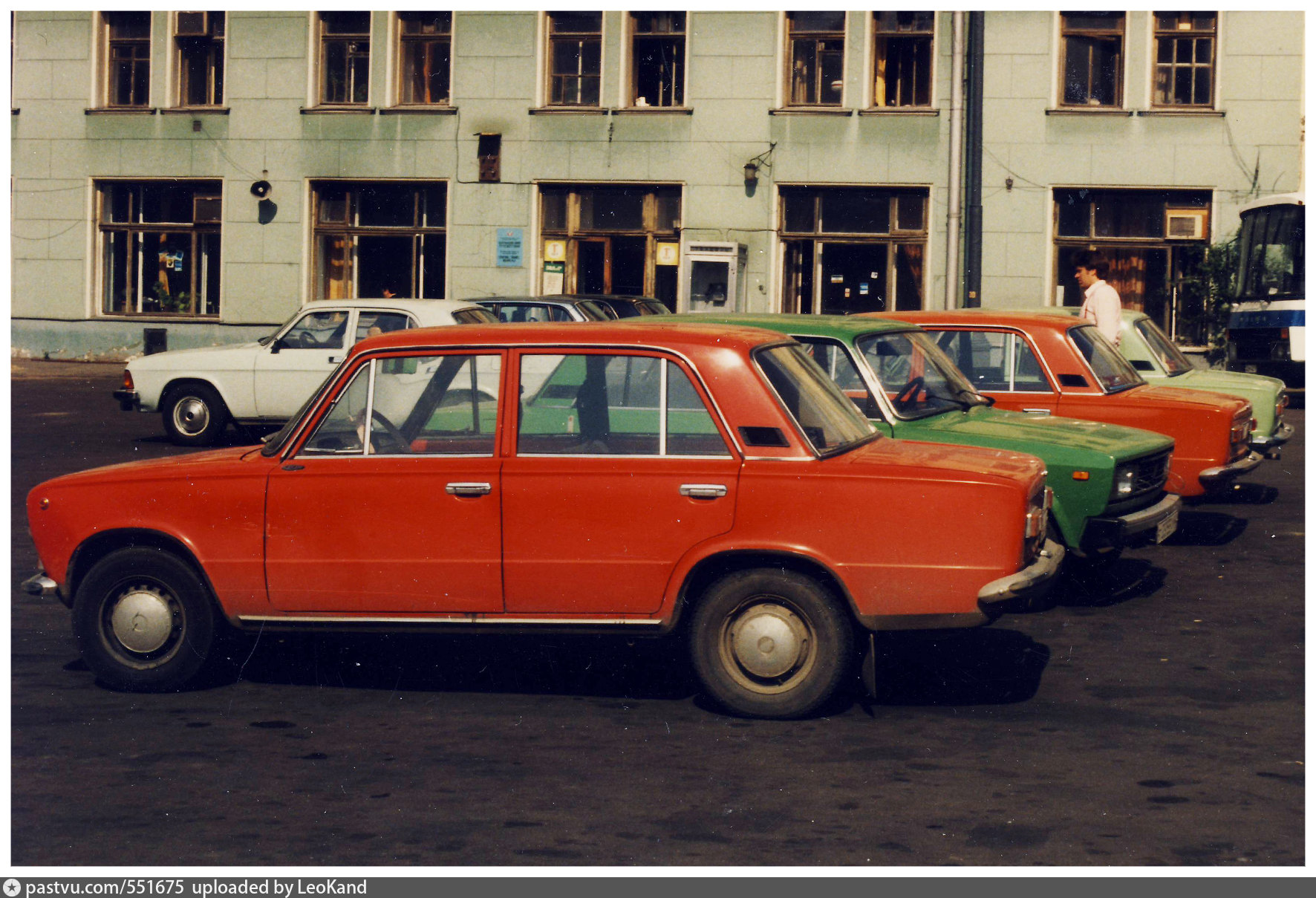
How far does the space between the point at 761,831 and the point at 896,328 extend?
487cm

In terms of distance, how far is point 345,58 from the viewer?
97.5 ft

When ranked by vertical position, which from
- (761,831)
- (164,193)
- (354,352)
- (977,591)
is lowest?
(761,831)

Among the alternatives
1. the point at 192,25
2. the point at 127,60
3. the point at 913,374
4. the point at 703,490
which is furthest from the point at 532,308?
the point at 127,60

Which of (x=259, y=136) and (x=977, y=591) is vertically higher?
(x=259, y=136)

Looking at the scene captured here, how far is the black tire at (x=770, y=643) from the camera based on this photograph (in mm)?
6219

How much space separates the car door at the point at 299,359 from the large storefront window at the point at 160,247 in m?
14.5

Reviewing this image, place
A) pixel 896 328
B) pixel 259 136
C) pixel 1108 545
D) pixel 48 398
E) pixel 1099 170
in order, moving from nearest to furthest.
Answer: pixel 1108 545 < pixel 896 328 < pixel 48 398 < pixel 1099 170 < pixel 259 136

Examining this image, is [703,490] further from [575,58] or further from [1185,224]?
[575,58]

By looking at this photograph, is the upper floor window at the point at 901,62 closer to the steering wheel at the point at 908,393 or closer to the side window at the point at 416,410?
the steering wheel at the point at 908,393

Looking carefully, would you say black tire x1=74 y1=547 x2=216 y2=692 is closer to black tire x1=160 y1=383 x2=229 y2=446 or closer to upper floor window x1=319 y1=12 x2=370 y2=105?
black tire x1=160 y1=383 x2=229 y2=446

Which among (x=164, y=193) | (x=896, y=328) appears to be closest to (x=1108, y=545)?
(x=896, y=328)

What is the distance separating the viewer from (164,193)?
30906 millimetres

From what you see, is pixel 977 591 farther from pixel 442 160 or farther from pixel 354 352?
pixel 442 160

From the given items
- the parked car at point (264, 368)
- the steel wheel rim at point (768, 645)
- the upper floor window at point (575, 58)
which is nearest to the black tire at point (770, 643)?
the steel wheel rim at point (768, 645)
